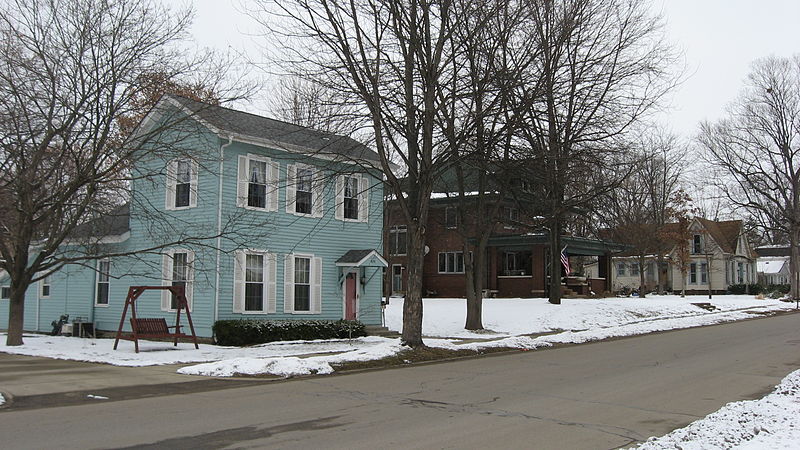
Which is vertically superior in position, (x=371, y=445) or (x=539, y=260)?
(x=539, y=260)

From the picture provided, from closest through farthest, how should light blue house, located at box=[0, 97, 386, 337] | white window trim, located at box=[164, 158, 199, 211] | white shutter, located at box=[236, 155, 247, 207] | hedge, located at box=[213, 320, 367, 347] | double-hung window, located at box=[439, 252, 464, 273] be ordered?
1. hedge, located at box=[213, 320, 367, 347]
2. light blue house, located at box=[0, 97, 386, 337]
3. white shutter, located at box=[236, 155, 247, 207]
4. white window trim, located at box=[164, 158, 199, 211]
5. double-hung window, located at box=[439, 252, 464, 273]

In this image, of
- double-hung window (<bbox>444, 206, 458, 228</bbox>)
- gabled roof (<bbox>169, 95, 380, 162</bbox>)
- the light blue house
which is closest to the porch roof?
double-hung window (<bbox>444, 206, 458, 228</bbox>)

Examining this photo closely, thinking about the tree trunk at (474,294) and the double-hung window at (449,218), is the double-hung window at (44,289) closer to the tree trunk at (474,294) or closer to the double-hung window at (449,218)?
the tree trunk at (474,294)

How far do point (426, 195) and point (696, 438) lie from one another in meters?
10.7

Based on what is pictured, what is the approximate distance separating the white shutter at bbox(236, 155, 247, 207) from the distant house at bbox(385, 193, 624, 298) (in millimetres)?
18536

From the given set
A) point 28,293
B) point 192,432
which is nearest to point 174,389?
point 192,432

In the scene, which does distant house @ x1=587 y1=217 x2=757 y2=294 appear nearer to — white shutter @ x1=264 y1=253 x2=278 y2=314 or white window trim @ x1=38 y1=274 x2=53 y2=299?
white shutter @ x1=264 y1=253 x2=278 y2=314

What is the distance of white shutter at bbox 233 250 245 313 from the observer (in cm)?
2123

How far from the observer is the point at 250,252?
71.0 ft

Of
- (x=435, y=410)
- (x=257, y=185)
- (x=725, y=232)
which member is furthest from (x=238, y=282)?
(x=725, y=232)

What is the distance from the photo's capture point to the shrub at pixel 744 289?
204ft

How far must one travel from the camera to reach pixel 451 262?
44.8 m

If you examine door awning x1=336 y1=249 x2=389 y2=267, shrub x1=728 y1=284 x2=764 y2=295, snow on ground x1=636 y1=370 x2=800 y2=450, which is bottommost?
snow on ground x1=636 y1=370 x2=800 y2=450

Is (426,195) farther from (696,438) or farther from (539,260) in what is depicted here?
A: (539,260)
